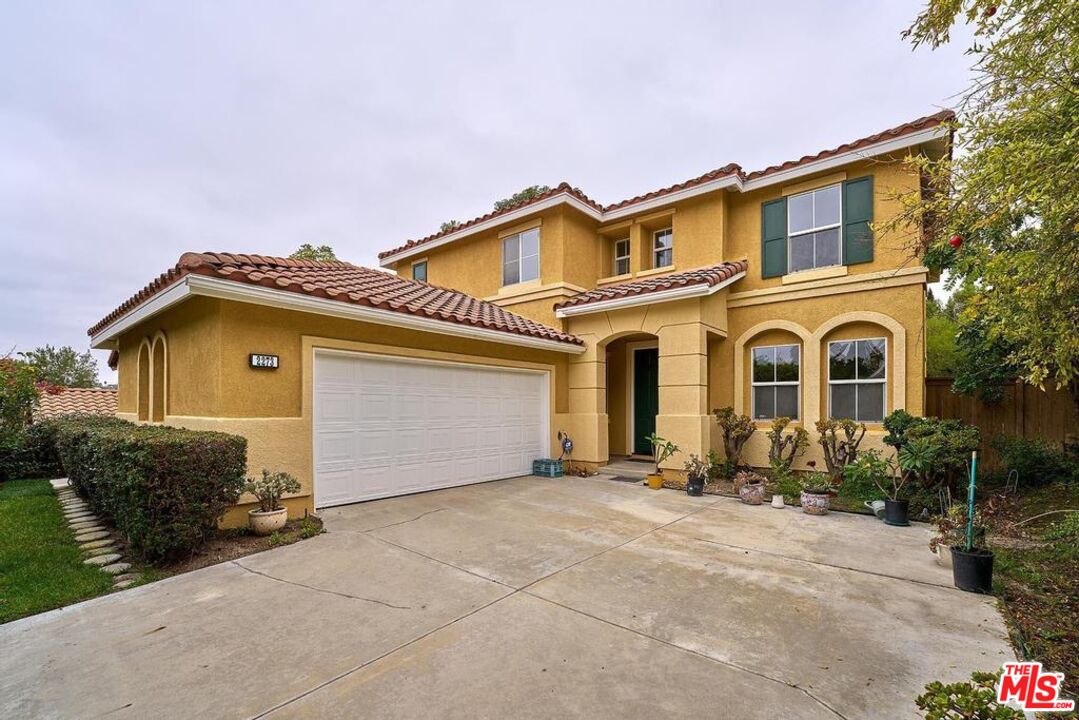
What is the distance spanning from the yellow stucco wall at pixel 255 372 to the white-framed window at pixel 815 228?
28.9ft

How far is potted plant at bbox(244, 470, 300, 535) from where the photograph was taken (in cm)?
559

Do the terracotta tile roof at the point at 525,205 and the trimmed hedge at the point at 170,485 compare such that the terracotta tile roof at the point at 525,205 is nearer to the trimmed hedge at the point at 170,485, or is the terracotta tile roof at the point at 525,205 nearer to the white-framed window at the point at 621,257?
the white-framed window at the point at 621,257

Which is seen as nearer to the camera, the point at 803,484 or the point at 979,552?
the point at 979,552

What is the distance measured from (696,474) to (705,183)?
21.6ft

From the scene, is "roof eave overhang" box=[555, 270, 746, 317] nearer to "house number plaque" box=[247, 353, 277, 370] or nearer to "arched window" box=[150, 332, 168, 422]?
"house number plaque" box=[247, 353, 277, 370]

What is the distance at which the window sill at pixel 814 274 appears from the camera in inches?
370

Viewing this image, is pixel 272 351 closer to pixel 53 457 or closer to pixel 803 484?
pixel 803 484

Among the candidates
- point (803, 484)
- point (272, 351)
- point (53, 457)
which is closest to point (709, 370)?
point (803, 484)

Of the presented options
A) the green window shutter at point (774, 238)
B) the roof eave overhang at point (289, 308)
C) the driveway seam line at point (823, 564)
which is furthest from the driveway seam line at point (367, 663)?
the green window shutter at point (774, 238)

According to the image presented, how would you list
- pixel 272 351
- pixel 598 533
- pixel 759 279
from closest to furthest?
pixel 598 533
pixel 272 351
pixel 759 279

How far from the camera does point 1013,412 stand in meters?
8.86

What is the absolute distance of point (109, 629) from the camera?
346 centimetres

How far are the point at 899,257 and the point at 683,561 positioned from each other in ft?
26.5

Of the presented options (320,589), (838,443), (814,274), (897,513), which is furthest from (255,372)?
(814,274)
